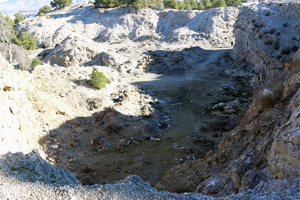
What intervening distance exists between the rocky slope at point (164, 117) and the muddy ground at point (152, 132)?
0.06 meters

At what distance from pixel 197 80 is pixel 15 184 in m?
19.9

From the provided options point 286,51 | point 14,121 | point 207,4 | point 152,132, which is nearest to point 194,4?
point 207,4

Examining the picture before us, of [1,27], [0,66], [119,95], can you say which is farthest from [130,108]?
[1,27]

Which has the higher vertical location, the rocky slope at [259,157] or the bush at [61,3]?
the bush at [61,3]

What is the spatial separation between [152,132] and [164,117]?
7.20ft

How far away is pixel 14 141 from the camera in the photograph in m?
8.41

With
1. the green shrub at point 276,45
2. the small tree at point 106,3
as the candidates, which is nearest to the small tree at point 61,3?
the small tree at point 106,3

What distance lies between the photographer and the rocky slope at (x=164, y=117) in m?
4.62

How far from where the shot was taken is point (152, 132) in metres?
13.3

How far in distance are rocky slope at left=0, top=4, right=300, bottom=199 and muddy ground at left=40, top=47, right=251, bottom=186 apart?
2.5 inches

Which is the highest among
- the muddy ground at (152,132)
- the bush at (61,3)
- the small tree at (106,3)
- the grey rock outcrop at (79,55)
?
the bush at (61,3)

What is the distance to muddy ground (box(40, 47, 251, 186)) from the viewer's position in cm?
1040

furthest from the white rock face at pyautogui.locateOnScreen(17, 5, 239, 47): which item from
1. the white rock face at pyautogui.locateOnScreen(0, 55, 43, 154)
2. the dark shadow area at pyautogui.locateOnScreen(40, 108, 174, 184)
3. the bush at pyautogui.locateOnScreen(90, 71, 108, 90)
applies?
the white rock face at pyautogui.locateOnScreen(0, 55, 43, 154)

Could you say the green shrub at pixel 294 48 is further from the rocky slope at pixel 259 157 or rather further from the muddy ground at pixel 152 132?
the rocky slope at pixel 259 157
